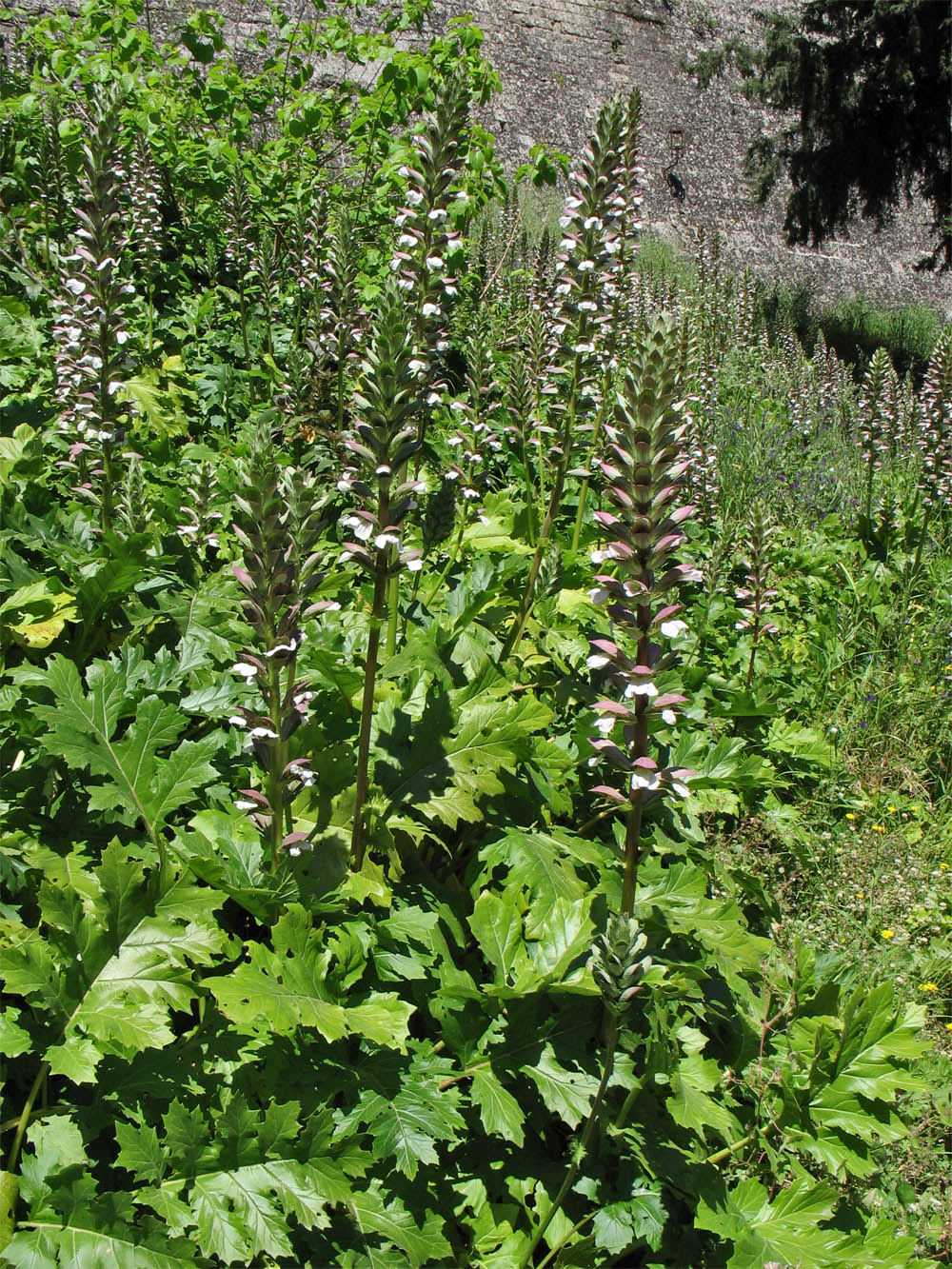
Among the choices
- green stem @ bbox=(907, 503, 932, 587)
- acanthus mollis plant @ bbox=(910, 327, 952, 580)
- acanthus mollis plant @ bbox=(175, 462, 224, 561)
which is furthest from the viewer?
acanthus mollis plant @ bbox=(910, 327, 952, 580)

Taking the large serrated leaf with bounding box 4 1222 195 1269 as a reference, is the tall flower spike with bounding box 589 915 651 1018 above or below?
above

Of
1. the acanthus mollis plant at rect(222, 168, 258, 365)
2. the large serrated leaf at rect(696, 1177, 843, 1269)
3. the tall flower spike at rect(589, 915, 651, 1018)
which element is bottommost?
the large serrated leaf at rect(696, 1177, 843, 1269)

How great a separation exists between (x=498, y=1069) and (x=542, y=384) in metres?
3.45

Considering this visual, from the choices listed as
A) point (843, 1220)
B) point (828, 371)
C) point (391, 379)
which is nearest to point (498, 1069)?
point (843, 1220)

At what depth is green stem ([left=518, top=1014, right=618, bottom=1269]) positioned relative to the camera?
1813mm

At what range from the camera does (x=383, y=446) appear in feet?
6.82

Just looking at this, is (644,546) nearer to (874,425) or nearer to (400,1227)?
(400,1227)

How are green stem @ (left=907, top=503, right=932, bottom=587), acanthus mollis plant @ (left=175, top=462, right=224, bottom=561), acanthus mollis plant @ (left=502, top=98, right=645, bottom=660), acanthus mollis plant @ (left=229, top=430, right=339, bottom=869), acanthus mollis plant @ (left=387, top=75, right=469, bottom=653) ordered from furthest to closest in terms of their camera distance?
green stem @ (left=907, top=503, right=932, bottom=587)
acanthus mollis plant @ (left=502, top=98, right=645, bottom=660)
acanthus mollis plant @ (left=175, top=462, right=224, bottom=561)
acanthus mollis plant @ (left=387, top=75, right=469, bottom=653)
acanthus mollis plant @ (left=229, top=430, right=339, bottom=869)

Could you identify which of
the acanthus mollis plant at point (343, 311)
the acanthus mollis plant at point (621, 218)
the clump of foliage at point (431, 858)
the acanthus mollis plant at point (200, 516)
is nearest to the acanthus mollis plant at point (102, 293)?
the clump of foliage at point (431, 858)

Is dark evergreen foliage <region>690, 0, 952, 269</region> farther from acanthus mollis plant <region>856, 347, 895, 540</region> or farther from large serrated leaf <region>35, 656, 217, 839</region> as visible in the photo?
large serrated leaf <region>35, 656, 217, 839</region>

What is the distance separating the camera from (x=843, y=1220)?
2072mm

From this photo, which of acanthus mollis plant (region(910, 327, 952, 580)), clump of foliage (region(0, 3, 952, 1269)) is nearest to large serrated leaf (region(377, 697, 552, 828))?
clump of foliage (region(0, 3, 952, 1269))

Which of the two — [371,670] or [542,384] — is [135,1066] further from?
[542,384]

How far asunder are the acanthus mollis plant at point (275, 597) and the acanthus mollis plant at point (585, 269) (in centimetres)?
148
